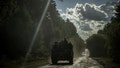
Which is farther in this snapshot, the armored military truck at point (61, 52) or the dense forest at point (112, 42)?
the dense forest at point (112, 42)

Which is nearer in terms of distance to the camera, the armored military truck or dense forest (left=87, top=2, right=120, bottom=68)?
the armored military truck

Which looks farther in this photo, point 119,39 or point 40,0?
point 40,0

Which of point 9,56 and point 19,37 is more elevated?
point 19,37

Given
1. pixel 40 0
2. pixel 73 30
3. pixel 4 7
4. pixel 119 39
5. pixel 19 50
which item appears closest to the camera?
pixel 4 7

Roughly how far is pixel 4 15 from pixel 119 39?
94.6 feet

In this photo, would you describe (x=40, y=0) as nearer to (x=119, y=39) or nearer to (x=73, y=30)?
(x=119, y=39)

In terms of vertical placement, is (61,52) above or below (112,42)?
below

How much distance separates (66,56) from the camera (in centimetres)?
3394

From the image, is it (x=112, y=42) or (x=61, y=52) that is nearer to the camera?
(x=61, y=52)

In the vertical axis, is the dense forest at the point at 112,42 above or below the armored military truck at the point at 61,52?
above

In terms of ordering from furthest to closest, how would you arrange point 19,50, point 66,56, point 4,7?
point 19,50, point 66,56, point 4,7

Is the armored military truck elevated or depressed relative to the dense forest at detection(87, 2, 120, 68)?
depressed

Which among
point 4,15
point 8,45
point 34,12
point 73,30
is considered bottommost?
point 8,45

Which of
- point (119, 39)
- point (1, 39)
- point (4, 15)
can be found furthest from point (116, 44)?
point (4, 15)
